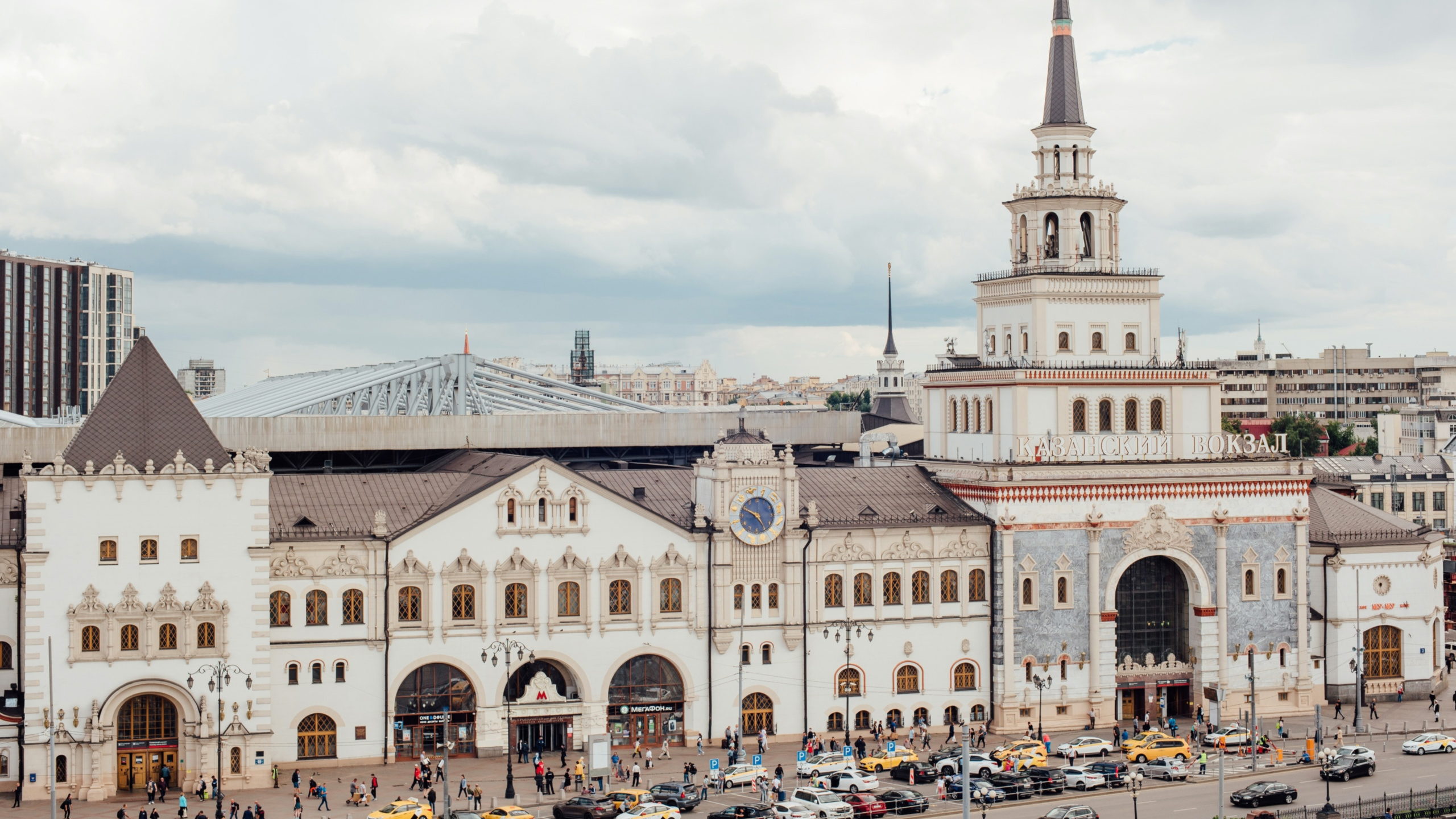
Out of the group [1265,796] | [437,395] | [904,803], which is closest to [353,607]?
[904,803]

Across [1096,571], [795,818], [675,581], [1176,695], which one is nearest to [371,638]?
[675,581]

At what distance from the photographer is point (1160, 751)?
85812mm

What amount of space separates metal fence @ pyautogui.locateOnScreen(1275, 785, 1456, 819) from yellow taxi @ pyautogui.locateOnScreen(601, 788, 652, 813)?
25.5m

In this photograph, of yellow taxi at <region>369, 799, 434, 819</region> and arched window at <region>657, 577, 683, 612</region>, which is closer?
yellow taxi at <region>369, 799, 434, 819</region>

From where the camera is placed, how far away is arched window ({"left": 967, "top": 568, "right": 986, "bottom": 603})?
96.5 metres

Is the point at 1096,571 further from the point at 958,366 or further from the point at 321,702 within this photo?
the point at 321,702

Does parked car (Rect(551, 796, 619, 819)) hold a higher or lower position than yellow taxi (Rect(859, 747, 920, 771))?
lower

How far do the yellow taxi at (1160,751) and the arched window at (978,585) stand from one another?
13.8 m

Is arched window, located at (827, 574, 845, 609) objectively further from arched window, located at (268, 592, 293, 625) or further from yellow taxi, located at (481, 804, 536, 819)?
arched window, located at (268, 592, 293, 625)

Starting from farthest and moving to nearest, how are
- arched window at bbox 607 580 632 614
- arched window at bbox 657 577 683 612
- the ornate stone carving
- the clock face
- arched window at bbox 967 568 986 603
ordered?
1. the ornate stone carving
2. arched window at bbox 967 568 986 603
3. the clock face
4. arched window at bbox 657 577 683 612
5. arched window at bbox 607 580 632 614

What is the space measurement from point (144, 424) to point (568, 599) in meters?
22.9

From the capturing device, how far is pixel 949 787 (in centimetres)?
7794

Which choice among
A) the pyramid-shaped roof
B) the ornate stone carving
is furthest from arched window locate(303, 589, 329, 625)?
the ornate stone carving

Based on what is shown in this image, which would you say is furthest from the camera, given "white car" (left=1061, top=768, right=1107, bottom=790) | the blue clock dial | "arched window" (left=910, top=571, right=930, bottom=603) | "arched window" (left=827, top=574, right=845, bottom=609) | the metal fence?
"arched window" (left=910, top=571, right=930, bottom=603)
